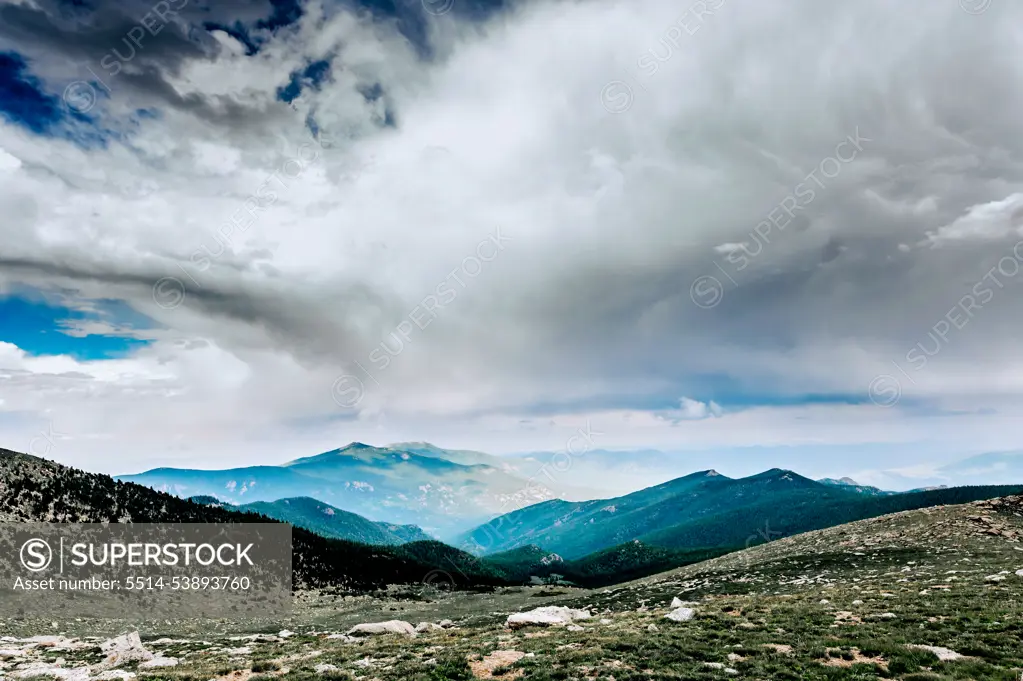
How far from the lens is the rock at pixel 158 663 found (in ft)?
85.1

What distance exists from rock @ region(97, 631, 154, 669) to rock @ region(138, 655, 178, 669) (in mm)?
1102

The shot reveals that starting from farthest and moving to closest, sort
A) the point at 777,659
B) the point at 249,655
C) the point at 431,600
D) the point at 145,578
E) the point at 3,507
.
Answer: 1. the point at 431,600
2. the point at 3,507
3. the point at 145,578
4. the point at 249,655
5. the point at 777,659

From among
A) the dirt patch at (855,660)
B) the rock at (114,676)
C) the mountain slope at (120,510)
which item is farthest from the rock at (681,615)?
the mountain slope at (120,510)

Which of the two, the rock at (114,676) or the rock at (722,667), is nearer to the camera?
the rock at (722,667)

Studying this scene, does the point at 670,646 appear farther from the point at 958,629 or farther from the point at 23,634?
the point at 23,634

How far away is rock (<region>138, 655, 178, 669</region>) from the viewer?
25.9m

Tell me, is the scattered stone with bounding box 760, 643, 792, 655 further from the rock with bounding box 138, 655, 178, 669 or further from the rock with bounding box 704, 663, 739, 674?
the rock with bounding box 138, 655, 178, 669

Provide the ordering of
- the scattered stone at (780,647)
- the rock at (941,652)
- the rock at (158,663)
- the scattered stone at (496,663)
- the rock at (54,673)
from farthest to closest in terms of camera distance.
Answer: the rock at (158,663) → the rock at (54,673) → the scattered stone at (780,647) → the scattered stone at (496,663) → the rock at (941,652)

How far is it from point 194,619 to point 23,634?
21368mm

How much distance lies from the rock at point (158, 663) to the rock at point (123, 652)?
1102 millimetres

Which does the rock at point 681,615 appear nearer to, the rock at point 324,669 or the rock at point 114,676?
the rock at point 324,669

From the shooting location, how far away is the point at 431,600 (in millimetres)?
86875

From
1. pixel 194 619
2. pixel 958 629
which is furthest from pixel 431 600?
pixel 958 629
